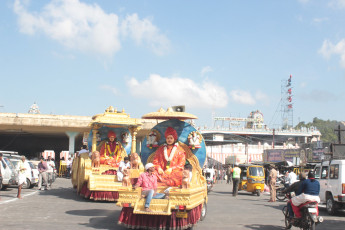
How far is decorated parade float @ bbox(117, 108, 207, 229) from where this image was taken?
8.80 metres

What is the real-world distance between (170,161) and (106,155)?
6926mm

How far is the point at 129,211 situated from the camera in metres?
9.08

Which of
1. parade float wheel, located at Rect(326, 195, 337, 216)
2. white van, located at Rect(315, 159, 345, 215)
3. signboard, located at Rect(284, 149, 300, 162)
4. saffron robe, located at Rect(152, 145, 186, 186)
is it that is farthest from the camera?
signboard, located at Rect(284, 149, 300, 162)

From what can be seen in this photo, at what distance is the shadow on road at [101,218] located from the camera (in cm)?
964

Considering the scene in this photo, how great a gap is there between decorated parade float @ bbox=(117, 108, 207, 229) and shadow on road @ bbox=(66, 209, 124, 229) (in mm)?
783

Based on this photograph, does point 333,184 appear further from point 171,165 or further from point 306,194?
point 171,165

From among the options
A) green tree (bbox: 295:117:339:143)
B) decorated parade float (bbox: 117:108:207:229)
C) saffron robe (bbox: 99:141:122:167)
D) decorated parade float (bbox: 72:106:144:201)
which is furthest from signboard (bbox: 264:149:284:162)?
green tree (bbox: 295:117:339:143)

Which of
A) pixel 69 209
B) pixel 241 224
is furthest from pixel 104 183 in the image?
pixel 241 224

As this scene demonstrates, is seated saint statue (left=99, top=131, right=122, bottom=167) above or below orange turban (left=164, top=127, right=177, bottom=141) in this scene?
below

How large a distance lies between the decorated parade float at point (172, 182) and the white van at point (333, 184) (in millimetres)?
5008

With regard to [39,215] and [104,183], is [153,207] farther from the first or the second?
[104,183]

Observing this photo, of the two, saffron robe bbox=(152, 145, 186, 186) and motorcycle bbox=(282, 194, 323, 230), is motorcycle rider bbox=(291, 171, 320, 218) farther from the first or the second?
saffron robe bbox=(152, 145, 186, 186)

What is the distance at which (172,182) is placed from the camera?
11.1 metres

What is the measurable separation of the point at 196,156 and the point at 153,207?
3.62 metres
